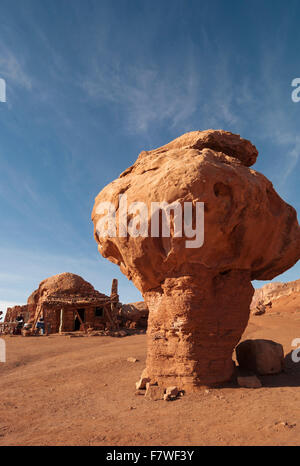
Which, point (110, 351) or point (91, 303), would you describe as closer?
point (110, 351)

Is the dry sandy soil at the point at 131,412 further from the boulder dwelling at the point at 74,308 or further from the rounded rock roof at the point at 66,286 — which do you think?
the rounded rock roof at the point at 66,286

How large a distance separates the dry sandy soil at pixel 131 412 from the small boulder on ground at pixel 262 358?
0.17 m

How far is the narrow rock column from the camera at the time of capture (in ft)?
17.1

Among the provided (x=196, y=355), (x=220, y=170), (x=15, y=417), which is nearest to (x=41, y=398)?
(x=15, y=417)

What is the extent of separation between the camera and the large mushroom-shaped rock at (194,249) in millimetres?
5184

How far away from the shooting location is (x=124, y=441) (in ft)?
11.6

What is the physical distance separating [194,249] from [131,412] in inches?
110

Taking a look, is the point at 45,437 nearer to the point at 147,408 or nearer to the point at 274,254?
the point at 147,408

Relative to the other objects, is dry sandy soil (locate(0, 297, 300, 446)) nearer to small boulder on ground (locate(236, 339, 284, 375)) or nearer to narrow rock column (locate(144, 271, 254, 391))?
small boulder on ground (locate(236, 339, 284, 375))

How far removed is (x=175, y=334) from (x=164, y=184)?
107 inches

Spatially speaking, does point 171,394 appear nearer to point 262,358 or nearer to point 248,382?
point 248,382

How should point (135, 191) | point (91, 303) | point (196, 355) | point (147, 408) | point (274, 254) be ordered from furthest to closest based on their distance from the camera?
point (91, 303) < point (274, 254) < point (135, 191) < point (196, 355) < point (147, 408)

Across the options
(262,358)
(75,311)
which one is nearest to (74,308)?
(75,311)

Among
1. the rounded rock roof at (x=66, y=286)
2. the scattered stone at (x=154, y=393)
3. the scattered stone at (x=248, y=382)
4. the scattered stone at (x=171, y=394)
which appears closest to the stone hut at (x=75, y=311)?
the rounded rock roof at (x=66, y=286)
